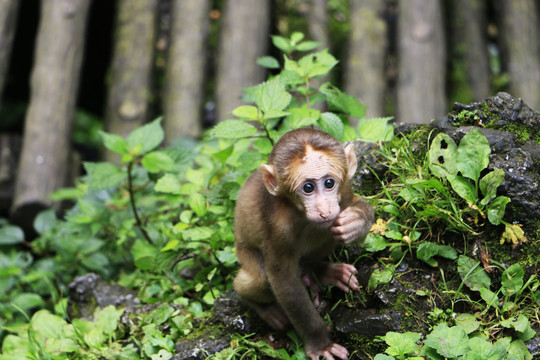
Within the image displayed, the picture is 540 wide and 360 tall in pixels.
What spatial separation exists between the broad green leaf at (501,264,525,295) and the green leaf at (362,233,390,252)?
68 cm

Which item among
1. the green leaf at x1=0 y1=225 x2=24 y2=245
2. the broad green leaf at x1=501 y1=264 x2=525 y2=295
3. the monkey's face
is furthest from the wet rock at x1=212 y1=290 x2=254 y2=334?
the green leaf at x1=0 y1=225 x2=24 y2=245

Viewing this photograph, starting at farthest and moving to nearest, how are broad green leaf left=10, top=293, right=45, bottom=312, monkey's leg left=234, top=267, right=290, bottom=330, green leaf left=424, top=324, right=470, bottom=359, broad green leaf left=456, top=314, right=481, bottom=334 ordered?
broad green leaf left=10, top=293, right=45, bottom=312
monkey's leg left=234, top=267, right=290, bottom=330
broad green leaf left=456, top=314, right=481, bottom=334
green leaf left=424, top=324, right=470, bottom=359

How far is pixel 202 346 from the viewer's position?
3.65 metres

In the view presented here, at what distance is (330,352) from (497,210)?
1211 millimetres

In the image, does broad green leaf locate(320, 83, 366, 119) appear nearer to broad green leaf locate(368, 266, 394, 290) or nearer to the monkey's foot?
broad green leaf locate(368, 266, 394, 290)

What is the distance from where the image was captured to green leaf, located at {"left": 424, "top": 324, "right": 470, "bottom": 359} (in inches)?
117

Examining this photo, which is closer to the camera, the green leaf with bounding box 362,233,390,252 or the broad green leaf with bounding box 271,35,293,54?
the green leaf with bounding box 362,233,390,252

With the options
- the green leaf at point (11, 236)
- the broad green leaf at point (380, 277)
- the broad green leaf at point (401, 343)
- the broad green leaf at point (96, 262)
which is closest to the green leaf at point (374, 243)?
the broad green leaf at point (380, 277)

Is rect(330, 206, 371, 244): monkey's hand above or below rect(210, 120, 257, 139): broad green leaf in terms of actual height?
below

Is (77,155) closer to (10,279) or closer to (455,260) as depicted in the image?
(10,279)

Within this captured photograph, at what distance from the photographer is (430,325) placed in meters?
3.25

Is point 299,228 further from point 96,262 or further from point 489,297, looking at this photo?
point 96,262

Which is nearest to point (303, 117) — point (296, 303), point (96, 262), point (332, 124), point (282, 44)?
point (332, 124)

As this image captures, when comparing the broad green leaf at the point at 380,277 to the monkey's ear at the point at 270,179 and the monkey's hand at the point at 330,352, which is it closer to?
the monkey's hand at the point at 330,352
